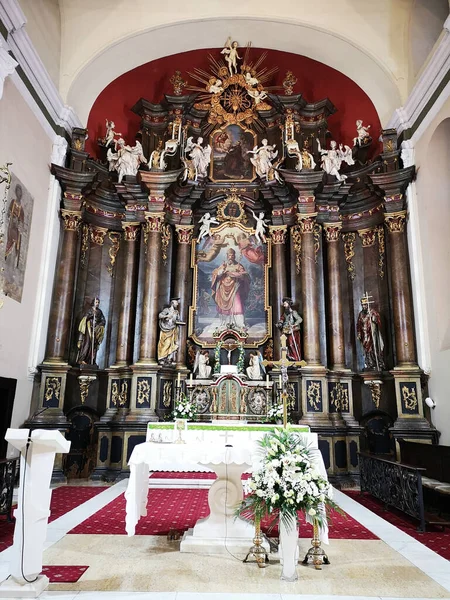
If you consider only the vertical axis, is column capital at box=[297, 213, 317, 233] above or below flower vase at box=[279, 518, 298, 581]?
above

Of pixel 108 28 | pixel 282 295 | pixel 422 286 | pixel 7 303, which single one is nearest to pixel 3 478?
pixel 7 303

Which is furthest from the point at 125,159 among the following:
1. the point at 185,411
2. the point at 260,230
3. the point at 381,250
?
the point at 381,250

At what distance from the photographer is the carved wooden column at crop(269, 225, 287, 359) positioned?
40.1 feet

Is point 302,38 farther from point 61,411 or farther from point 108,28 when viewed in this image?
point 61,411

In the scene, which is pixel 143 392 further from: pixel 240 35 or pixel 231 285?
pixel 240 35

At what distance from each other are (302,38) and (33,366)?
11.3 meters

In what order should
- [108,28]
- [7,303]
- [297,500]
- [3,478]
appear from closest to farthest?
[297,500] → [3,478] → [7,303] → [108,28]

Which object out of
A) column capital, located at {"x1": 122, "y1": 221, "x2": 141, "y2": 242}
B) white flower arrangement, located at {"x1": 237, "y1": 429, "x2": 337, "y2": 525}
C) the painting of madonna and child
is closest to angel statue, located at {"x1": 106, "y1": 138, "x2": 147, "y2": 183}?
column capital, located at {"x1": 122, "y1": 221, "x2": 141, "y2": 242}

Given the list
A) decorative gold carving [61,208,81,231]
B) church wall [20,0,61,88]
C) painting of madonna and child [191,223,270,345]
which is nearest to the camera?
church wall [20,0,61,88]

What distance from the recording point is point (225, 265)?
42.3ft

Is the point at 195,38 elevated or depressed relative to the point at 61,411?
elevated

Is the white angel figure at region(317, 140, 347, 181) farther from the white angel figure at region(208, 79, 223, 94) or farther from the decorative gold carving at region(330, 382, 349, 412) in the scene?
the decorative gold carving at region(330, 382, 349, 412)

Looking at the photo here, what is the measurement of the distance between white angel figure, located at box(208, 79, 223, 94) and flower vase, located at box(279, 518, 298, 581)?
12495 millimetres

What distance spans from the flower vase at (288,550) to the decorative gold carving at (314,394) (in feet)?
21.9
